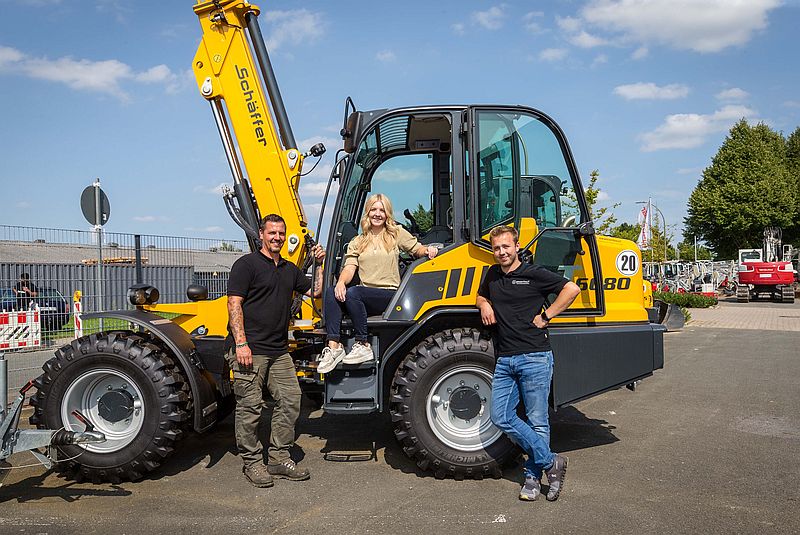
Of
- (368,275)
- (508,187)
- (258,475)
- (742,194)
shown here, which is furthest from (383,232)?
(742,194)

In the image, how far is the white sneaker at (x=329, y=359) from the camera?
191 inches

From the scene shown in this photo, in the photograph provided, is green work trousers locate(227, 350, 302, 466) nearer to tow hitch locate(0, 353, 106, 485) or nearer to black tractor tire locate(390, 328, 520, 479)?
black tractor tire locate(390, 328, 520, 479)

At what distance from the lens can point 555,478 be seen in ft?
14.8

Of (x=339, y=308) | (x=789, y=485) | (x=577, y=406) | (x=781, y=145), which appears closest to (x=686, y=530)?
(x=789, y=485)

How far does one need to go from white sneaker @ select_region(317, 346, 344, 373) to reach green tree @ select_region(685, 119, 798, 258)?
42752mm

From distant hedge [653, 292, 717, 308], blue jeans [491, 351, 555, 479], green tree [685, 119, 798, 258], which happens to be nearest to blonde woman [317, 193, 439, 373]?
blue jeans [491, 351, 555, 479]

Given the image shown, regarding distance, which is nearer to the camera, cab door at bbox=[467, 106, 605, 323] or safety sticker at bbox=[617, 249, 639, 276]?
cab door at bbox=[467, 106, 605, 323]

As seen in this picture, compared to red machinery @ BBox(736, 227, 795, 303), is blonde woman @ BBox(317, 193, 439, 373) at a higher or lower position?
higher

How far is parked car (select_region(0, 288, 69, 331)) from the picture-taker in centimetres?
864

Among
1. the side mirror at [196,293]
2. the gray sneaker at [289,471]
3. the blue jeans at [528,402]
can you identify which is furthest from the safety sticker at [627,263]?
the side mirror at [196,293]

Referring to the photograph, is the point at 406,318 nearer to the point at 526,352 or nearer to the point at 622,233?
the point at 526,352

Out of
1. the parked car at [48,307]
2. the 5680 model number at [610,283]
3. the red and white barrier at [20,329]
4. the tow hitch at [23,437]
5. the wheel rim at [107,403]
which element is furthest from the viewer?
the parked car at [48,307]

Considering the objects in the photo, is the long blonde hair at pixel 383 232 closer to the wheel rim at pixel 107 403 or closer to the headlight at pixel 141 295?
the headlight at pixel 141 295

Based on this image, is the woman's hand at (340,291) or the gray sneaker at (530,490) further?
the woman's hand at (340,291)
